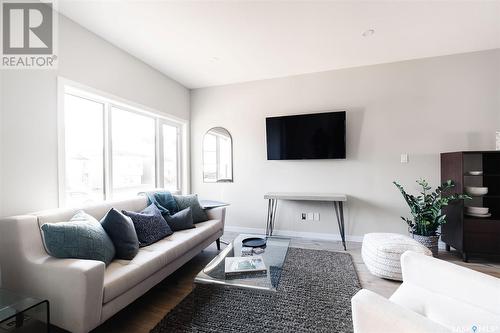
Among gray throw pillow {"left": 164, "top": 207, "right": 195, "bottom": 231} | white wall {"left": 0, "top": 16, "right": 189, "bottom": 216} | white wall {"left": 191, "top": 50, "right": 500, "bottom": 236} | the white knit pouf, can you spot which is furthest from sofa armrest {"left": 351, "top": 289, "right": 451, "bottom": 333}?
white wall {"left": 191, "top": 50, "right": 500, "bottom": 236}

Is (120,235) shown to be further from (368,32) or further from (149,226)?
(368,32)

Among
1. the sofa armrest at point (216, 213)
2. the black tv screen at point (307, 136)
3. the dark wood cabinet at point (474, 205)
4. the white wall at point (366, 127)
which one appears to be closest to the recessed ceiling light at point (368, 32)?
the white wall at point (366, 127)

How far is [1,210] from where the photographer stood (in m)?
1.68

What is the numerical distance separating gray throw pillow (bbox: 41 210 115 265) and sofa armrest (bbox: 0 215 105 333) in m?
0.07

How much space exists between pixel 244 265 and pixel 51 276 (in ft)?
4.10

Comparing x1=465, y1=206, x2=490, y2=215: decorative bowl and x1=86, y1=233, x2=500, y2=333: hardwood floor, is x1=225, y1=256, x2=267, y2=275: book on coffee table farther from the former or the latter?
x1=465, y1=206, x2=490, y2=215: decorative bowl

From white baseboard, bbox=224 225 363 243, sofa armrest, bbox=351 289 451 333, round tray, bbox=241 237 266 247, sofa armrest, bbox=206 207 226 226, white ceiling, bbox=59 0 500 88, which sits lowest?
white baseboard, bbox=224 225 363 243

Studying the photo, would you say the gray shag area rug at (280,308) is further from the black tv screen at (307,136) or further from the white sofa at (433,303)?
the black tv screen at (307,136)

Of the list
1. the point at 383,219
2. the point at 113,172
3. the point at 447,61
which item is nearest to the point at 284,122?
the point at 383,219

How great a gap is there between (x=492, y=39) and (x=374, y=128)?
1.52 meters

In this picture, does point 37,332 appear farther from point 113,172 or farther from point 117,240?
point 113,172

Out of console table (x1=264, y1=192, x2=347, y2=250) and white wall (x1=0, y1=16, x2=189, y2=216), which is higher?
white wall (x1=0, y1=16, x2=189, y2=216)

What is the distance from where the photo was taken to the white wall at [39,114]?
1726 mm

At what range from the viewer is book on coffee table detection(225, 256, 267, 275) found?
166 centimetres
